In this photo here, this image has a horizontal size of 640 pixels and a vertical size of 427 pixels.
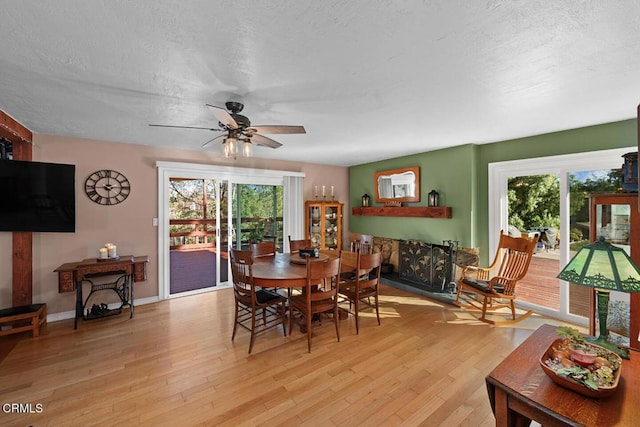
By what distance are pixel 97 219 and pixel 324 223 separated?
3586 mm

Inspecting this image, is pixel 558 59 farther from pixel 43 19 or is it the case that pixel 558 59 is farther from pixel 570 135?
pixel 43 19

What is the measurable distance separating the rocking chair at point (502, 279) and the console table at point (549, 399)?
195 centimetres

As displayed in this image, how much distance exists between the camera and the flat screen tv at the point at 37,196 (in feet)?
9.86

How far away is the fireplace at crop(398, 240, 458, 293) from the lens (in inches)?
162

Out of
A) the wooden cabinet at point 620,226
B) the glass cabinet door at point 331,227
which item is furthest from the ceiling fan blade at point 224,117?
the glass cabinet door at point 331,227

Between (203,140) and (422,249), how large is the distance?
149 inches

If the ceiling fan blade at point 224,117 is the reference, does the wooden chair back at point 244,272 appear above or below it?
below

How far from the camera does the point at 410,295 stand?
4.23 m

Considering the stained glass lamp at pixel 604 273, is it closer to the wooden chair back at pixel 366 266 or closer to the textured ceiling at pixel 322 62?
the textured ceiling at pixel 322 62

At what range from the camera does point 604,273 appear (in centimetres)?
127

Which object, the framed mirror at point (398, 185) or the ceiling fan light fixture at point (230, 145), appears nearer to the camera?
the ceiling fan light fixture at point (230, 145)

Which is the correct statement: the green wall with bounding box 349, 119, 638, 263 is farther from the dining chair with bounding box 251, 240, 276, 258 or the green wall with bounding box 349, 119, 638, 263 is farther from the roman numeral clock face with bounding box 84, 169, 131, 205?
the roman numeral clock face with bounding box 84, 169, 131, 205

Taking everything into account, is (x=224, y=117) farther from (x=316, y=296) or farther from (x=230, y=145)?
(x=316, y=296)

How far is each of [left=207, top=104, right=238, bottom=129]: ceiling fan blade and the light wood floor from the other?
2.09 metres
